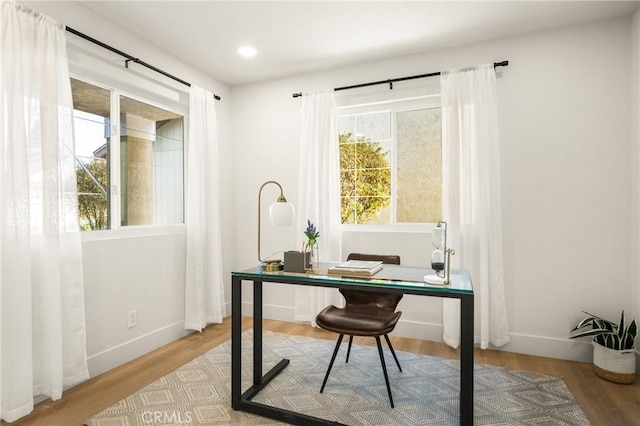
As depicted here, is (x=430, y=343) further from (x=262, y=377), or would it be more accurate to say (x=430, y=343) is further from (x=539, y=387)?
(x=262, y=377)

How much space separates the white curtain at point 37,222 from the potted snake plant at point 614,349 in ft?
11.4

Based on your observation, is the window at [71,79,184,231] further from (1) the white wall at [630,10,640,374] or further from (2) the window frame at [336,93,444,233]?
(1) the white wall at [630,10,640,374]

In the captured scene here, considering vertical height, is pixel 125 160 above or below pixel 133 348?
above

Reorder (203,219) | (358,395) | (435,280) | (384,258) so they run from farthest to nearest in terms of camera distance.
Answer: (203,219), (384,258), (358,395), (435,280)

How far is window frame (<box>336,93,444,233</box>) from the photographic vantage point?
3309mm

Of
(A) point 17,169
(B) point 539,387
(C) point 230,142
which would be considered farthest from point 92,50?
(B) point 539,387

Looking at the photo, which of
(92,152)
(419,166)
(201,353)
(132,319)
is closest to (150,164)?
(92,152)

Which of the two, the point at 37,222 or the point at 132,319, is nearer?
the point at 37,222

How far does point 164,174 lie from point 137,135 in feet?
1.37

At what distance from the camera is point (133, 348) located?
2.89 metres

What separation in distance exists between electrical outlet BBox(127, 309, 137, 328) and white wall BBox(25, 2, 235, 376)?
3cm

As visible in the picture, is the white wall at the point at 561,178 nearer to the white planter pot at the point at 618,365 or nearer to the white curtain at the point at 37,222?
the white planter pot at the point at 618,365

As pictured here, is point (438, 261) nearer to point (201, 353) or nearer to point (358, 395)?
point (358, 395)

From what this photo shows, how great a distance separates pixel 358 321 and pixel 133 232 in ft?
6.44
